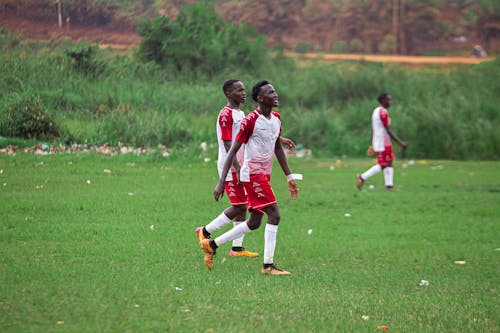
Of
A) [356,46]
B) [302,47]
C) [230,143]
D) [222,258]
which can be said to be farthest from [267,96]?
[356,46]

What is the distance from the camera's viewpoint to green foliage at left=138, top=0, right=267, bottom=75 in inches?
1184

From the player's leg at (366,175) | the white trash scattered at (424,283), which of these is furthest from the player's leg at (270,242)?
the player's leg at (366,175)

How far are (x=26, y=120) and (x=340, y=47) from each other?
27.2 m

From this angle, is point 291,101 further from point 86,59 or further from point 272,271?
point 272,271

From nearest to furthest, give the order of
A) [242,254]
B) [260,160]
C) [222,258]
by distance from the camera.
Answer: [260,160], [222,258], [242,254]

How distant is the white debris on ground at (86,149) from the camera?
19906 mm

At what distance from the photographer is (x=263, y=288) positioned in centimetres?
820

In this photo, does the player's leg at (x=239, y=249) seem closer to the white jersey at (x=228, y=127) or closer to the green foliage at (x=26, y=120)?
the white jersey at (x=228, y=127)

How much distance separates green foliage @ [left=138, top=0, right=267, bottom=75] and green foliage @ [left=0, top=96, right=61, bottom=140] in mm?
8084

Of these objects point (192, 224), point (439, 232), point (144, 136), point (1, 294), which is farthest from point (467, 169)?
point (1, 294)

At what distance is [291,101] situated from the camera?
33062 millimetres

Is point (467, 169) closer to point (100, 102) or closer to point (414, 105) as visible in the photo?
point (414, 105)

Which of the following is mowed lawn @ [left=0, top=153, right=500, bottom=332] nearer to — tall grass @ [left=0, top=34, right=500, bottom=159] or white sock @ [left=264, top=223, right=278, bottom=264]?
white sock @ [left=264, top=223, right=278, bottom=264]

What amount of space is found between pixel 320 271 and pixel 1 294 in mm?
3619
